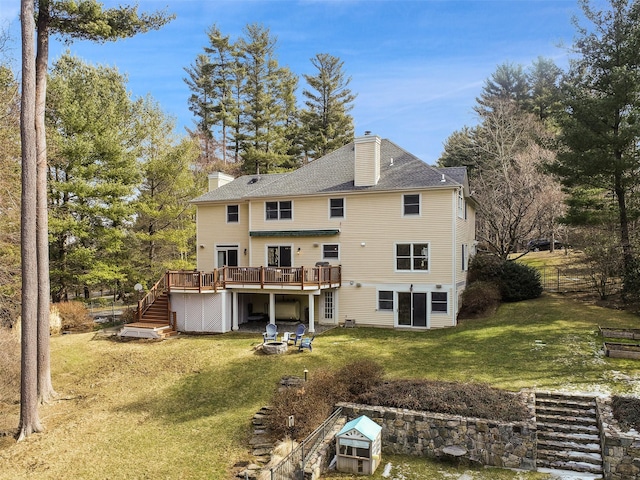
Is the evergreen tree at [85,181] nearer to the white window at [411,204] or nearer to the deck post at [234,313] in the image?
the deck post at [234,313]

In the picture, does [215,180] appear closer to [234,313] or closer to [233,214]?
[233,214]

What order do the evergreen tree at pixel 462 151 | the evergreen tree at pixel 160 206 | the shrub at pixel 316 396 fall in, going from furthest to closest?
1. the evergreen tree at pixel 462 151
2. the evergreen tree at pixel 160 206
3. the shrub at pixel 316 396

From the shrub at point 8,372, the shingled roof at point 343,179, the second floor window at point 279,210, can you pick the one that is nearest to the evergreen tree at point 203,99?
the shingled roof at point 343,179

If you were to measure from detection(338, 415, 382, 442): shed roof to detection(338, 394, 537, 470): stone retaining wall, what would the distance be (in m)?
0.82

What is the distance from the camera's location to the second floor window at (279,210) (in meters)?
22.0

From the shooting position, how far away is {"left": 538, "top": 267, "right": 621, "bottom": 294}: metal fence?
21.6 metres

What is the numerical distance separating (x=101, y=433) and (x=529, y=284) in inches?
809

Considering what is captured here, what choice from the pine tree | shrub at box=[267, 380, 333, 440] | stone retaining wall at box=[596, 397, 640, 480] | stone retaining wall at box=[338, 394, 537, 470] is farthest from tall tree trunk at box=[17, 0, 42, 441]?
the pine tree

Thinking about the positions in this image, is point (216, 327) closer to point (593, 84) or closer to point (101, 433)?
point (101, 433)

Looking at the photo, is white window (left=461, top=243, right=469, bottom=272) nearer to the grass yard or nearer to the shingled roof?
the grass yard

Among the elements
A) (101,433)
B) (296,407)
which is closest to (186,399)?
(101,433)

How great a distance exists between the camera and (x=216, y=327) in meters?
20.1

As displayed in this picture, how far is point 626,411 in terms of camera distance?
9.46m

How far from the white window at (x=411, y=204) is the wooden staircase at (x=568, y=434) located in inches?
410
